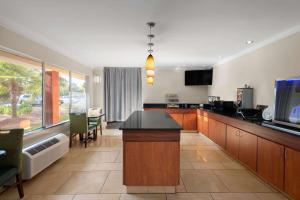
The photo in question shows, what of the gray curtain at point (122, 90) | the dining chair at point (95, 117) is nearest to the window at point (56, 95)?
the dining chair at point (95, 117)

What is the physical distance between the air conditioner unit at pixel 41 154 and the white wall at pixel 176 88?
4343 millimetres

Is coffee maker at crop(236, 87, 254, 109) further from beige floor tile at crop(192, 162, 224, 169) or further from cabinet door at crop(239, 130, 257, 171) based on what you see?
beige floor tile at crop(192, 162, 224, 169)

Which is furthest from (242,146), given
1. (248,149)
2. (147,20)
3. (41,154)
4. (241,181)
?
(41,154)

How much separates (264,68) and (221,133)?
1702 millimetres

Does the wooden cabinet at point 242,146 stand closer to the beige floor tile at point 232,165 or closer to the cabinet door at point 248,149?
the cabinet door at point 248,149

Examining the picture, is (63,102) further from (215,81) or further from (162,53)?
(215,81)

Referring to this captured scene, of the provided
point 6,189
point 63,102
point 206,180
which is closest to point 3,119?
point 6,189

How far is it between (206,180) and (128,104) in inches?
201

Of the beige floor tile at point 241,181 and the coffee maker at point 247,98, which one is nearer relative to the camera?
the beige floor tile at point 241,181

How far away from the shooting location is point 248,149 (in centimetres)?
324

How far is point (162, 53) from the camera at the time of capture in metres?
5.07

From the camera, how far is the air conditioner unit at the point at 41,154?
284 cm

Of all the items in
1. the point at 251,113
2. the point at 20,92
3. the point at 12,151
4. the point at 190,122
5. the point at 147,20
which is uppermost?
the point at 147,20

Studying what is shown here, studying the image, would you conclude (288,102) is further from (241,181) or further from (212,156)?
(212,156)
